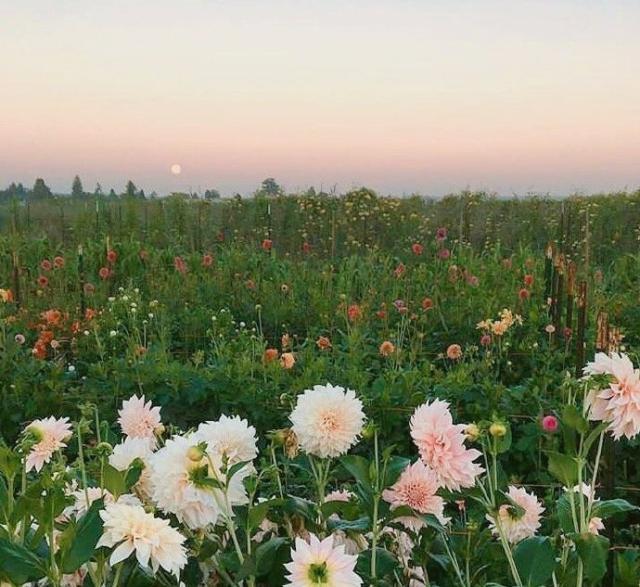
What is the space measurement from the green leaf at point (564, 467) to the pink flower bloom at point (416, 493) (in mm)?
181

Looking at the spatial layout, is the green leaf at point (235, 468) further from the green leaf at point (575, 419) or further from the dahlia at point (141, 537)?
the green leaf at point (575, 419)

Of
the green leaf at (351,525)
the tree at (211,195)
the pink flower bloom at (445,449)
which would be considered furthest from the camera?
the tree at (211,195)

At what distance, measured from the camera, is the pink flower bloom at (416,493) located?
135 cm

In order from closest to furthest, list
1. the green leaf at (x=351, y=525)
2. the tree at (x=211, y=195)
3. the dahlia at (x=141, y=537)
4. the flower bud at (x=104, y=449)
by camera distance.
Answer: the dahlia at (x=141, y=537) → the flower bud at (x=104, y=449) → the green leaf at (x=351, y=525) → the tree at (x=211, y=195)

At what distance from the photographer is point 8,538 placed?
116 centimetres

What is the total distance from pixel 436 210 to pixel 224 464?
1044 centimetres

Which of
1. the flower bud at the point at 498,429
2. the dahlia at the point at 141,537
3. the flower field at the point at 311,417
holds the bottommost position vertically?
the flower field at the point at 311,417

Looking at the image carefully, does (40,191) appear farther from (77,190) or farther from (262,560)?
(262,560)

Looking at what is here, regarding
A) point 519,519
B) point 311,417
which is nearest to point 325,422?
point 311,417

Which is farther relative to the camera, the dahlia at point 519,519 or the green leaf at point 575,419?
the dahlia at point 519,519

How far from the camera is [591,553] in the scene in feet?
3.95

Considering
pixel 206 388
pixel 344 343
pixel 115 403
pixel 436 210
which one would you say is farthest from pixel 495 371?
pixel 436 210

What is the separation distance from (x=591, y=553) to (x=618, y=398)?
21 centimetres

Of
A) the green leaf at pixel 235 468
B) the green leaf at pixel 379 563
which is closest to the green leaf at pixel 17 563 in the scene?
the green leaf at pixel 235 468
